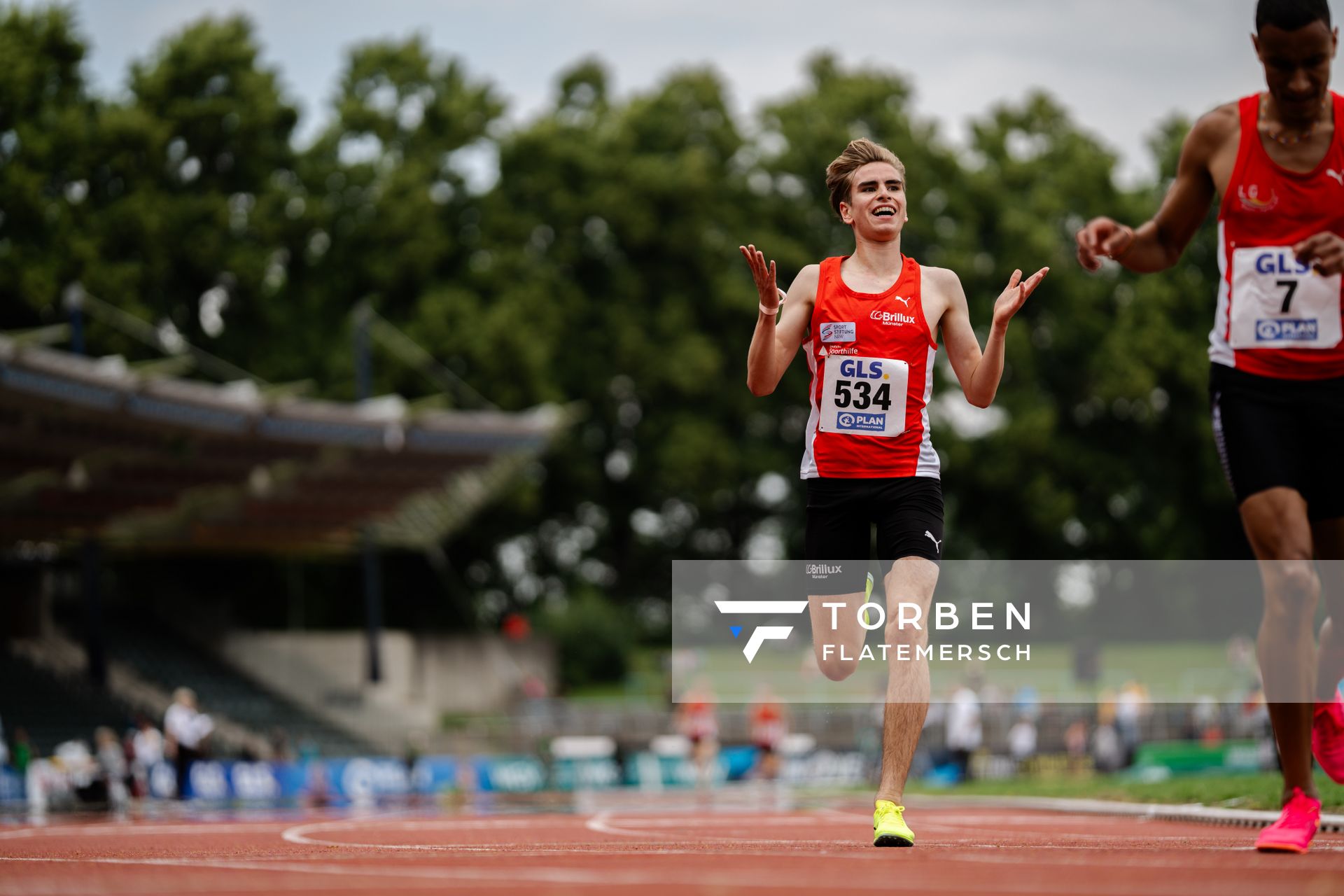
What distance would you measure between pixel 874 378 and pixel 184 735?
22.9 m

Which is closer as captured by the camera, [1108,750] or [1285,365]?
[1285,365]

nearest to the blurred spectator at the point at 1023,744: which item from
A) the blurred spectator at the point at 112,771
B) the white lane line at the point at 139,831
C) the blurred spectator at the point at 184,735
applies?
the blurred spectator at the point at 184,735

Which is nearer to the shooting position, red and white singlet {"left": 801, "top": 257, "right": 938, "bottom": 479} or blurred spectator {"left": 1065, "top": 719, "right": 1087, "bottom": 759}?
red and white singlet {"left": 801, "top": 257, "right": 938, "bottom": 479}

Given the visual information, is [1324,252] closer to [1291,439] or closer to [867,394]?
[1291,439]

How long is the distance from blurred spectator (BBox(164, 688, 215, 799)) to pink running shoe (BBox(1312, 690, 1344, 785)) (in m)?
23.7

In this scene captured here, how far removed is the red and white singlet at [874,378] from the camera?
25.5 ft

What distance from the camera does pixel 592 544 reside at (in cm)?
5206

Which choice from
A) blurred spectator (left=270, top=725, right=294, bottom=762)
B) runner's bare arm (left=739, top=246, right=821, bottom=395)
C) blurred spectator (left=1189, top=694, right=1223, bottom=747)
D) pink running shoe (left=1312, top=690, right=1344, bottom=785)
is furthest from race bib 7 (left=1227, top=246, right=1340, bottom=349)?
blurred spectator (left=270, top=725, right=294, bottom=762)

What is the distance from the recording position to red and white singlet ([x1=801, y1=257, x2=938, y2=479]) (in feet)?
25.5

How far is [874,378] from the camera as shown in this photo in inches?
307

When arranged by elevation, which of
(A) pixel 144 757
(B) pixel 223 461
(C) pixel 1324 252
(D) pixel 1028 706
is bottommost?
(A) pixel 144 757

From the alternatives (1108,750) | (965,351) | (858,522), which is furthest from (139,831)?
(1108,750)

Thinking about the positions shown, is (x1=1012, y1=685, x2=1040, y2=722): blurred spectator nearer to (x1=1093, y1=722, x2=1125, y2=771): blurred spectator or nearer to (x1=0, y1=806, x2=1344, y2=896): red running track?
(x1=1093, y1=722, x2=1125, y2=771): blurred spectator

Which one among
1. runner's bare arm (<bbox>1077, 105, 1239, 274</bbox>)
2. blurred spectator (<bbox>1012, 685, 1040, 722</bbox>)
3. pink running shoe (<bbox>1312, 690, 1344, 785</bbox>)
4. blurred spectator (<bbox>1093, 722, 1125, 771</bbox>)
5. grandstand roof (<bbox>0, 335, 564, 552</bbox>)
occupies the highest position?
grandstand roof (<bbox>0, 335, 564, 552</bbox>)
